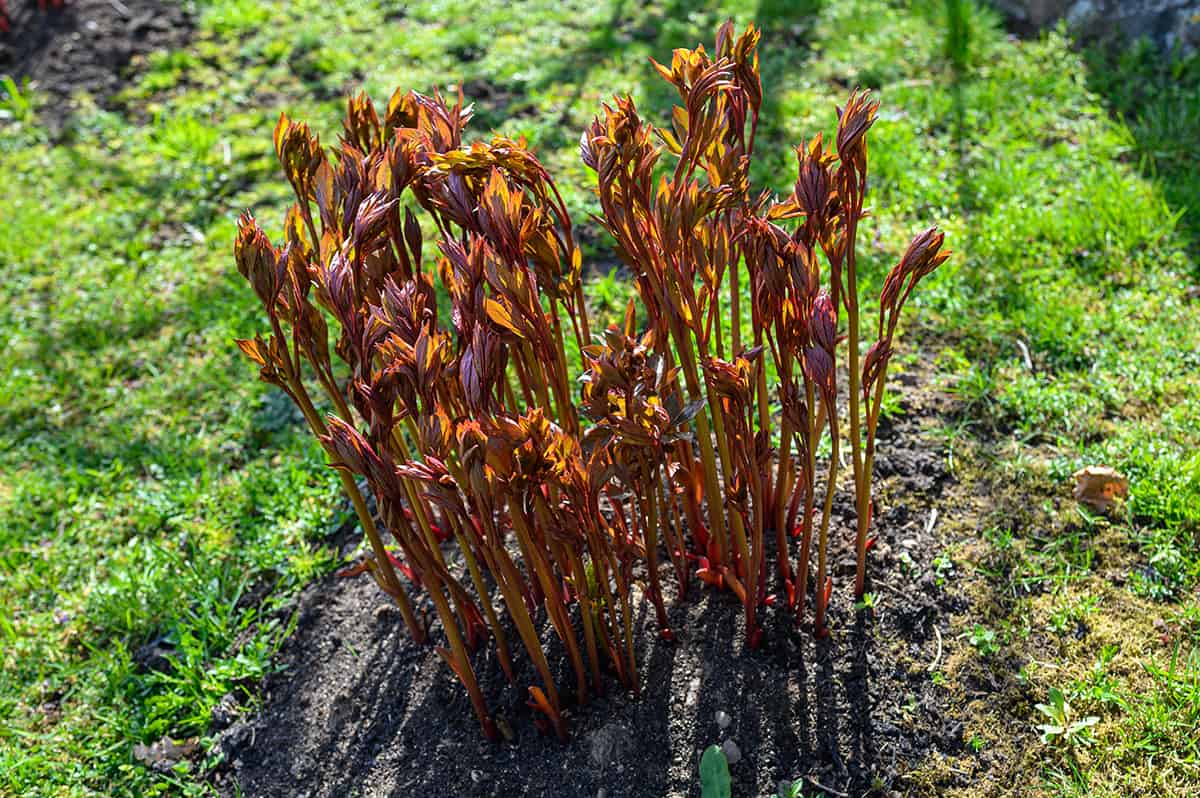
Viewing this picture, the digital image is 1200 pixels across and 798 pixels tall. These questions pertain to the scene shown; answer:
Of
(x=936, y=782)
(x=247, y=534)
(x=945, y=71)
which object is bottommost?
(x=936, y=782)

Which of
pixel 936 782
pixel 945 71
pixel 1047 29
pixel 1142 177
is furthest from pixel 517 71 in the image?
pixel 936 782

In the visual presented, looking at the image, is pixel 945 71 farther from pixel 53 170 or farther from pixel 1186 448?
pixel 53 170

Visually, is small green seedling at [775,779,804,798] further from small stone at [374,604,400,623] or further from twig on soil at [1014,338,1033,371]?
twig on soil at [1014,338,1033,371]

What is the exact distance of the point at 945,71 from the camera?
5.44m

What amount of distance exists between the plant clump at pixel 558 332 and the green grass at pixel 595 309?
3.02 ft

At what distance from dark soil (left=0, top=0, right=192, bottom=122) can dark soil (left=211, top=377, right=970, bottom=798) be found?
16.2ft

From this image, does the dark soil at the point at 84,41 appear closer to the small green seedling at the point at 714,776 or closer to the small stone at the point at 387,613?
the small stone at the point at 387,613

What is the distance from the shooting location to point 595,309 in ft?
13.9

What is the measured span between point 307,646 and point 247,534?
2.21ft

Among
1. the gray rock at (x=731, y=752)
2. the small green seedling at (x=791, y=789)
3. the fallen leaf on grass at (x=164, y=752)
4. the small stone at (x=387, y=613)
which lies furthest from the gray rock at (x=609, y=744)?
the fallen leaf on grass at (x=164, y=752)

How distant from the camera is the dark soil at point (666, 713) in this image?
2484 mm

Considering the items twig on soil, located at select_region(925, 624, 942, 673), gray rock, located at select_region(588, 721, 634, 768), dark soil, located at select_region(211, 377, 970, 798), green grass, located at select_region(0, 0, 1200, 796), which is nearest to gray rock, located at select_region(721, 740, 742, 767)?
dark soil, located at select_region(211, 377, 970, 798)

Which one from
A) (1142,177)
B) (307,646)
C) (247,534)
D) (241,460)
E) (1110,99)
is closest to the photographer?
(307,646)

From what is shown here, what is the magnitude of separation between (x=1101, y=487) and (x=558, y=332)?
185cm
